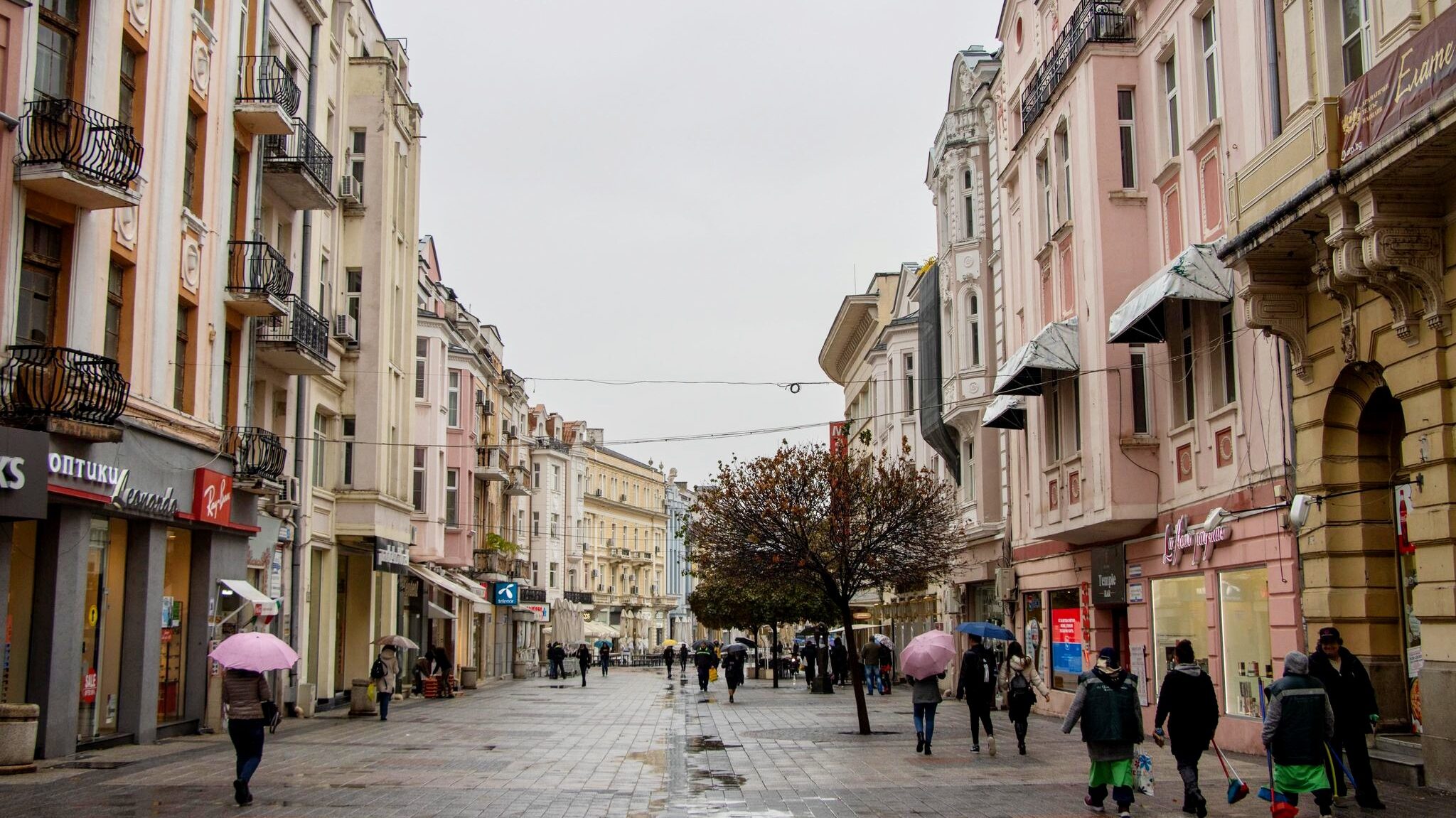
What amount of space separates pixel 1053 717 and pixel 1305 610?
11.7 meters

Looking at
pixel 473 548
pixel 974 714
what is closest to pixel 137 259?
pixel 974 714

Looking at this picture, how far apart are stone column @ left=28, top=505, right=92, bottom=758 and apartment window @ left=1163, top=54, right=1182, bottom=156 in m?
17.0

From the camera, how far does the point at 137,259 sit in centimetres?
2030

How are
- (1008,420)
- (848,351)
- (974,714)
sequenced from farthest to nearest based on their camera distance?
(848,351) → (1008,420) → (974,714)

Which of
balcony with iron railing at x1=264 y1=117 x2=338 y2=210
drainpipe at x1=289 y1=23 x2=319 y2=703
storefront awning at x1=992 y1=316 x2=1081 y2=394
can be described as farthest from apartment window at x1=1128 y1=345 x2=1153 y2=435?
drainpipe at x1=289 y1=23 x2=319 y2=703

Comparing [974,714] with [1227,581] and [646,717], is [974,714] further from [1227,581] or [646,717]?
[646,717]

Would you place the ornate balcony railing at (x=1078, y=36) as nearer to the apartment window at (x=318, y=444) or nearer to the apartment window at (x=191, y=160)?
the apartment window at (x=191, y=160)

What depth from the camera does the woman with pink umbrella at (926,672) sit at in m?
18.5

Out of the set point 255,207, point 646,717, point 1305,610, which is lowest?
point 646,717

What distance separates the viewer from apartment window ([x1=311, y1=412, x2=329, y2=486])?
31.7m

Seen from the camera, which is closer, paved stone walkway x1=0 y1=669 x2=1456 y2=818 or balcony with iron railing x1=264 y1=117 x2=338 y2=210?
paved stone walkway x1=0 y1=669 x2=1456 y2=818

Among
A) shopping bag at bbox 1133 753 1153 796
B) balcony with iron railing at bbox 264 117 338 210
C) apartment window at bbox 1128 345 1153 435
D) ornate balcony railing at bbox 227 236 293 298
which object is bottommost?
shopping bag at bbox 1133 753 1153 796

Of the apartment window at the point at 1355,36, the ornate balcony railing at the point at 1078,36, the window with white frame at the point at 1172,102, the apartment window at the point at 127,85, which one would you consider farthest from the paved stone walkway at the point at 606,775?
the ornate balcony railing at the point at 1078,36

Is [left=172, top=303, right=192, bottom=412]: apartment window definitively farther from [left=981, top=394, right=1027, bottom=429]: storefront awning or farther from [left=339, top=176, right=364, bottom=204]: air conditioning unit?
[left=981, top=394, right=1027, bottom=429]: storefront awning
